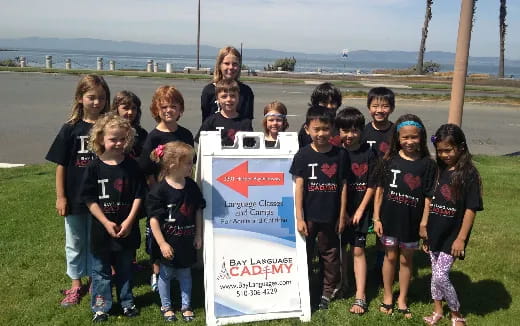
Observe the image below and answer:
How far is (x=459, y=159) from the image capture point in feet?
12.3

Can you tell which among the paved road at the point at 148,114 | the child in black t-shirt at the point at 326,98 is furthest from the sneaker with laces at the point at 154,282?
the paved road at the point at 148,114

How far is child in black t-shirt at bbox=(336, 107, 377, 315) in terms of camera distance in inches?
161

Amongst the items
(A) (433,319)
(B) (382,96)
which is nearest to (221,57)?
(B) (382,96)

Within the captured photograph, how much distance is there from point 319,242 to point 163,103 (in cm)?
171

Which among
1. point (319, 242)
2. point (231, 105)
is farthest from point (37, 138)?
point (319, 242)

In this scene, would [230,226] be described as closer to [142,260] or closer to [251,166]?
[251,166]

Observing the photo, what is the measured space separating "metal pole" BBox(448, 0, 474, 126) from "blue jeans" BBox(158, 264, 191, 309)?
15.7 feet

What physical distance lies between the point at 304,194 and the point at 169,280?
4.16 feet

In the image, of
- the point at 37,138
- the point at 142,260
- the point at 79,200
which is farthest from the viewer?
the point at 37,138

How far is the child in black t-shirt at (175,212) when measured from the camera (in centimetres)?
374

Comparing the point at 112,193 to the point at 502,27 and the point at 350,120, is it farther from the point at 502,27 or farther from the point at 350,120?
the point at 502,27

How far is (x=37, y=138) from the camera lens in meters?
11.2

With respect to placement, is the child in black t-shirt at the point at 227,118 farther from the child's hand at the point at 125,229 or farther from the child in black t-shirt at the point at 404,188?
the child in black t-shirt at the point at 404,188

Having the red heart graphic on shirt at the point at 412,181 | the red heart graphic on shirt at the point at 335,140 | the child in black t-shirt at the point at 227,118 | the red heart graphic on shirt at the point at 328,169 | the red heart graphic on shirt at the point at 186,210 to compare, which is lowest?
the red heart graphic on shirt at the point at 186,210
